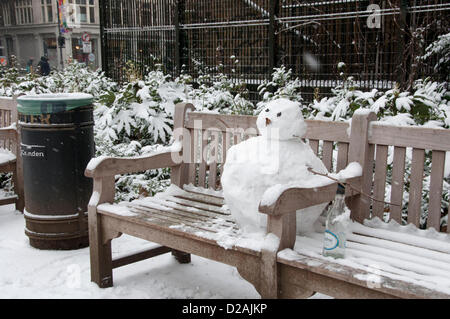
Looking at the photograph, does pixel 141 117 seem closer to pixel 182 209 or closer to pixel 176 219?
pixel 182 209

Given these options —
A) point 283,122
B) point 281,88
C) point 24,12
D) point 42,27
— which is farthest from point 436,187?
point 24,12

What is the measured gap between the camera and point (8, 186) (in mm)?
5938

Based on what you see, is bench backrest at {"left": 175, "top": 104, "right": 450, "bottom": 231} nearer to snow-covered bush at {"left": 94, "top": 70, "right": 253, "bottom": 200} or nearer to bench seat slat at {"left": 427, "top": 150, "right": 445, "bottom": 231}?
bench seat slat at {"left": 427, "top": 150, "right": 445, "bottom": 231}

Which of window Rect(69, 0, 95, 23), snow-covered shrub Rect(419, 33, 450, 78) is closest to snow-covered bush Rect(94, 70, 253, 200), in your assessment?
snow-covered shrub Rect(419, 33, 450, 78)

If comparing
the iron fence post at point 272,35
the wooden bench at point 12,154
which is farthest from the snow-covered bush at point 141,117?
the iron fence post at point 272,35

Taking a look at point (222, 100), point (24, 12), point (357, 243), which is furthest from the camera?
point (24, 12)

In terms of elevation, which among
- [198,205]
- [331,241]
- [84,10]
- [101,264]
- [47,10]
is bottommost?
[101,264]

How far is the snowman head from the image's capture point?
2688 mm

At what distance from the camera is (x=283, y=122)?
2686 millimetres

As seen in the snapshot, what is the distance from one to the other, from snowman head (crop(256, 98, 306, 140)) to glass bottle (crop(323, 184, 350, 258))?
40 centimetres

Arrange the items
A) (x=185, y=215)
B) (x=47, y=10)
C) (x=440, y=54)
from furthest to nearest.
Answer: (x=47, y=10), (x=440, y=54), (x=185, y=215)

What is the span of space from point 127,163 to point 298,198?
1.43m
